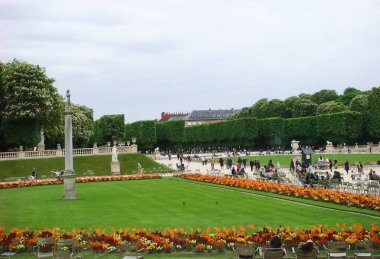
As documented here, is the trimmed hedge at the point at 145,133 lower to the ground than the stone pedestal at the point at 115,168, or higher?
higher

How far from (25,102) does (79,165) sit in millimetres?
9224

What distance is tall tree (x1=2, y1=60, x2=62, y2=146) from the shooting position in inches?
2244

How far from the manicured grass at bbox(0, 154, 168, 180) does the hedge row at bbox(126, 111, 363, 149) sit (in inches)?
1537

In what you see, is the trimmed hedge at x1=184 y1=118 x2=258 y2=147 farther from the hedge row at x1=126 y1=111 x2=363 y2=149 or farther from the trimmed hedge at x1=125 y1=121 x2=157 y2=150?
the trimmed hedge at x1=125 y1=121 x2=157 y2=150

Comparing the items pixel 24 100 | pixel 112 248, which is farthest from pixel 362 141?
pixel 112 248

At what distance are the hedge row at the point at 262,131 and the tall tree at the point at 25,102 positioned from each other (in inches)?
1537

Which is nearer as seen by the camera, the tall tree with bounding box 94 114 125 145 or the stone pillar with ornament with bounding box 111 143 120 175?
the stone pillar with ornament with bounding box 111 143 120 175

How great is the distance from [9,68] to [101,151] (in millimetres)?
13913

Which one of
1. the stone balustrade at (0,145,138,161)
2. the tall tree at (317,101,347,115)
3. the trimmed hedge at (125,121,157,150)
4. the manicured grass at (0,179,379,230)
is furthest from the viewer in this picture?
the tall tree at (317,101,347,115)

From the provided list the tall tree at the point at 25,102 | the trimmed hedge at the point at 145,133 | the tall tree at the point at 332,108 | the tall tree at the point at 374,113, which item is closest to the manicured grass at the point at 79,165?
the tall tree at the point at 25,102

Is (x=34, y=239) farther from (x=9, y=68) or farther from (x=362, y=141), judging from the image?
(x=362, y=141)

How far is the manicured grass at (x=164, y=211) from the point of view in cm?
1930

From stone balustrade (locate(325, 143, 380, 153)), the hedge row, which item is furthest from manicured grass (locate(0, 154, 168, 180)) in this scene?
the hedge row

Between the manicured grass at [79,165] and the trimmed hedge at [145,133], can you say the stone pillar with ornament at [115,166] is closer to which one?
the manicured grass at [79,165]
